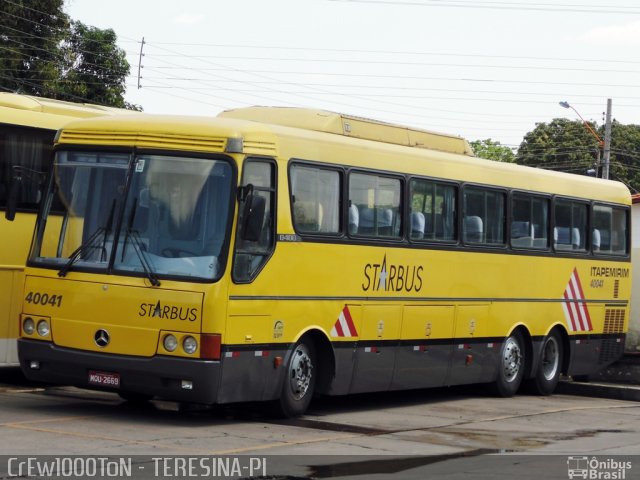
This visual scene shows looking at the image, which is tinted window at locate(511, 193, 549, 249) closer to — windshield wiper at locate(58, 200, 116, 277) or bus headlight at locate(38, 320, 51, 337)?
windshield wiper at locate(58, 200, 116, 277)

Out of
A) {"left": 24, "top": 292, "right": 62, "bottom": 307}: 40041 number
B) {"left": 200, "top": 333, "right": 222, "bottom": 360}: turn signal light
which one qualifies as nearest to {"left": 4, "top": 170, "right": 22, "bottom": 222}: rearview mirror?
{"left": 24, "top": 292, "right": 62, "bottom": 307}: 40041 number

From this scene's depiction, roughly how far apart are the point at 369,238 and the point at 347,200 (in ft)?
2.15

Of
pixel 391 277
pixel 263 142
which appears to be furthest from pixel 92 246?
pixel 391 277

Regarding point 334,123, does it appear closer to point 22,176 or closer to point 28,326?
point 22,176

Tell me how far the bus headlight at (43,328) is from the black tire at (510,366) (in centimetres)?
781

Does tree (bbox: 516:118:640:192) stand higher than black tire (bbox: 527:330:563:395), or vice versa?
tree (bbox: 516:118:640:192)

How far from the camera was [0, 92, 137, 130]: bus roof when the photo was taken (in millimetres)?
17250

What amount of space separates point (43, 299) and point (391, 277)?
15.0 ft

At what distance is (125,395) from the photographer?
1571cm

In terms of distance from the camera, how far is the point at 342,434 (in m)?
14.0

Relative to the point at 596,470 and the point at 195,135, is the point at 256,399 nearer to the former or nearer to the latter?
the point at 195,135

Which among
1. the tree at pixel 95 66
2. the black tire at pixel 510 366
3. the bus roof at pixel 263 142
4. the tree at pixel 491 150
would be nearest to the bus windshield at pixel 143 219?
the bus roof at pixel 263 142

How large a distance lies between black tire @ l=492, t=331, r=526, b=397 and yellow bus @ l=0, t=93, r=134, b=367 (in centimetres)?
711

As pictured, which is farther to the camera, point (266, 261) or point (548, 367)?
point (548, 367)
